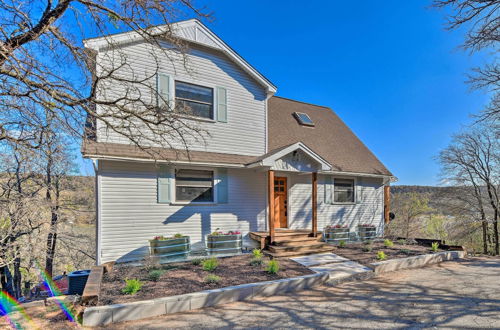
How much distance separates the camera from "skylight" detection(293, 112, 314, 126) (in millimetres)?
11852

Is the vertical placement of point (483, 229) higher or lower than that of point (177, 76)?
lower

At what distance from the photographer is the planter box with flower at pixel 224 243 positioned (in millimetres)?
7449

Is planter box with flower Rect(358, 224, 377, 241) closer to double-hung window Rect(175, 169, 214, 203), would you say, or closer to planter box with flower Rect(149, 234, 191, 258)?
double-hung window Rect(175, 169, 214, 203)

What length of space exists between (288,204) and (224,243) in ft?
10.4

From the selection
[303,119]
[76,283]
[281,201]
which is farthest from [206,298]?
[303,119]

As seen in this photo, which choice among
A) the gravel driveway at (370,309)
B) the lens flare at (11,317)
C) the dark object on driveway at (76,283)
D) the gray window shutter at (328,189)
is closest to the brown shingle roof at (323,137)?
the gray window shutter at (328,189)

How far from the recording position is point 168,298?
433 cm

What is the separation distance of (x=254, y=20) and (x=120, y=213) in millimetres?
9084

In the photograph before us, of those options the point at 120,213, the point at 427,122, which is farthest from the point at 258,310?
the point at 427,122

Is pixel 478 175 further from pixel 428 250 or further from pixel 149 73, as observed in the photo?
pixel 149 73

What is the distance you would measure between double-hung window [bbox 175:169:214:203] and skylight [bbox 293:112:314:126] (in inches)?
224

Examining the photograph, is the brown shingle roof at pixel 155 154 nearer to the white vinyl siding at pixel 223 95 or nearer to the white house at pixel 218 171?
the white house at pixel 218 171

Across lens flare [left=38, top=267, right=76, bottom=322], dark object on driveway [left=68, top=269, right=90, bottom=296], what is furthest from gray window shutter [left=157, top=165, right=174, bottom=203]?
lens flare [left=38, top=267, right=76, bottom=322]

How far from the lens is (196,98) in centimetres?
835
